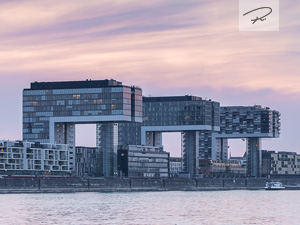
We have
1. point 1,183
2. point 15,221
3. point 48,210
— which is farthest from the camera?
point 1,183

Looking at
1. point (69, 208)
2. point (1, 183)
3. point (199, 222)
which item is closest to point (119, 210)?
point (69, 208)

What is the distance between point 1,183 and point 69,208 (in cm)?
6828

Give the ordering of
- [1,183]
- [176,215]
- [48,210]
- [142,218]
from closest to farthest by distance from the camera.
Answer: [142,218]
[176,215]
[48,210]
[1,183]

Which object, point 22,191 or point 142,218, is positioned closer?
point 142,218

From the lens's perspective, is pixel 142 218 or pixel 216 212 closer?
pixel 142 218

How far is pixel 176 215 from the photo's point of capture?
110 m

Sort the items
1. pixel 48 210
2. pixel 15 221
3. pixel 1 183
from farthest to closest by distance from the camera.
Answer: pixel 1 183, pixel 48 210, pixel 15 221

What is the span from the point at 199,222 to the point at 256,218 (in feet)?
35.7

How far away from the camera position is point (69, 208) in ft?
407

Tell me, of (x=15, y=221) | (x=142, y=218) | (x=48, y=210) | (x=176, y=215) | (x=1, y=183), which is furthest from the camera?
(x=1, y=183)

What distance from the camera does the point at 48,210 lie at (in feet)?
388

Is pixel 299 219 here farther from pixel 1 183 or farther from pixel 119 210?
pixel 1 183

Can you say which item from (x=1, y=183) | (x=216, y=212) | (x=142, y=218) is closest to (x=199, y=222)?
(x=142, y=218)

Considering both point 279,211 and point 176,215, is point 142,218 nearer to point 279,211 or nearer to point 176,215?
point 176,215
